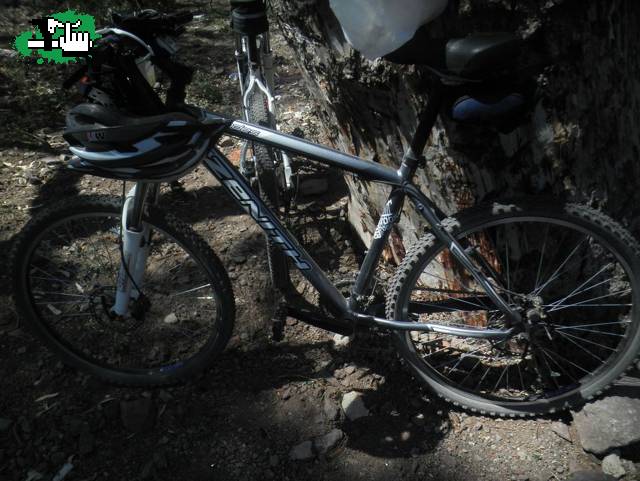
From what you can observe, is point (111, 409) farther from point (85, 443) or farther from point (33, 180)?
point (33, 180)

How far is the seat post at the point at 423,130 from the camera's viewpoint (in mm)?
1895

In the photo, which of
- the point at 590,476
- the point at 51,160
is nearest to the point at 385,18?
the point at 590,476

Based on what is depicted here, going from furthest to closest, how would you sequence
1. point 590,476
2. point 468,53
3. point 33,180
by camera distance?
1. point 33,180
2. point 590,476
3. point 468,53

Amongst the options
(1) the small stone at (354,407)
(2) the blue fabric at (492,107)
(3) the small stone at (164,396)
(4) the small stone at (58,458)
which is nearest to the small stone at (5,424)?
(4) the small stone at (58,458)

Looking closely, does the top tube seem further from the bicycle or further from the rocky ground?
the rocky ground

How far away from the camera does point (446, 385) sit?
2.47 meters

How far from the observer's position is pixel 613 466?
86.4 inches

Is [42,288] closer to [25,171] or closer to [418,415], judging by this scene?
[25,171]

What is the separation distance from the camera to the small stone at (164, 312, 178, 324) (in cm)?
290

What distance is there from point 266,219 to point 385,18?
34.2 inches

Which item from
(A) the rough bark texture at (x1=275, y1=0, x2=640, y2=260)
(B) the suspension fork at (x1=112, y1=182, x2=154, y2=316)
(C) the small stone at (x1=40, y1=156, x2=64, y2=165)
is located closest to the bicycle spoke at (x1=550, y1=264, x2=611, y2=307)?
(A) the rough bark texture at (x1=275, y1=0, x2=640, y2=260)

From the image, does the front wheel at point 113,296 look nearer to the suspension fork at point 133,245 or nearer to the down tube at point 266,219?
the suspension fork at point 133,245

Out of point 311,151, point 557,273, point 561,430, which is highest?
point 311,151

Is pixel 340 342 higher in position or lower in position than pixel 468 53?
lower
